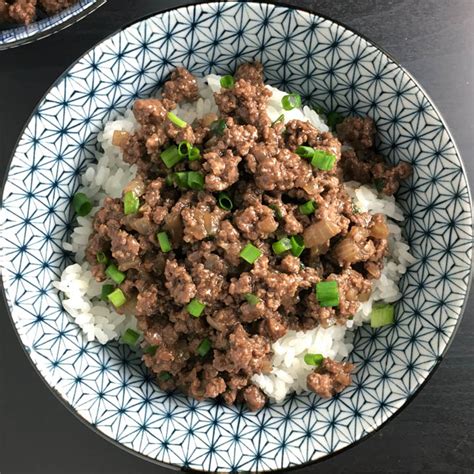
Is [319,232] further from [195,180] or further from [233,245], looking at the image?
[195,180]

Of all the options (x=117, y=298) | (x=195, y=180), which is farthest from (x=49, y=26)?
(x=117, y=298)

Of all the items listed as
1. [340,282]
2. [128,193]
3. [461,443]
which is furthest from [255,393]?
[461,443]

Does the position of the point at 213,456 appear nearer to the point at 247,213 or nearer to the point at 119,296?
the point at 119,296

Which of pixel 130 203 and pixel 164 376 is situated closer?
pixel 130 203

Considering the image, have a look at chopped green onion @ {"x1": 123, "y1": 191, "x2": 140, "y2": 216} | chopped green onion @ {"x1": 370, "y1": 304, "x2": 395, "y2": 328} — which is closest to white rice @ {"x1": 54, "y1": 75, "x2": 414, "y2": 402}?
chopped green onion @ {"x1": 370, "y1": 304, "x2": 395, "y2": 328}

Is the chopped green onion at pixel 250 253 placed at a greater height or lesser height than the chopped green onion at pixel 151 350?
greater

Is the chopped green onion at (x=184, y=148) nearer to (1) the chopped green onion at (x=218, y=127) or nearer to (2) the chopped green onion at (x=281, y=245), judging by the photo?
(1) the chopped green onion at (x=218, y=127)

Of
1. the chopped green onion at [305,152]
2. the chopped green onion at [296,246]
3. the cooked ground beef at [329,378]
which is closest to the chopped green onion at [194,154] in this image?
the chopped green onion at [305,152]
